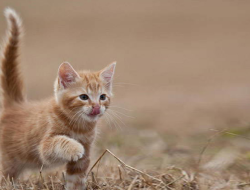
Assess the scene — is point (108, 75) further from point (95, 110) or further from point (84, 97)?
point (95, 110)

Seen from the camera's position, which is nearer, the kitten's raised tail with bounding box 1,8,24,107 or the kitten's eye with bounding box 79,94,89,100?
the kitten's eye with bounding box 79,94,89,100

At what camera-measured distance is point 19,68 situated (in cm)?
444

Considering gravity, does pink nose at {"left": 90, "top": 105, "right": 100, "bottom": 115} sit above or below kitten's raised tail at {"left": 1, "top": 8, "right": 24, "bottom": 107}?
below

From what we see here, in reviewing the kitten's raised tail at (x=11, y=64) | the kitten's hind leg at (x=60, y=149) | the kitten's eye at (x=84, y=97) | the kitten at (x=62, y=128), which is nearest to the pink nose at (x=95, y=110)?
the kitten at (x=62, y=128)

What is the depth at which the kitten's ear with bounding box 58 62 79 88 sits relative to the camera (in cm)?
362

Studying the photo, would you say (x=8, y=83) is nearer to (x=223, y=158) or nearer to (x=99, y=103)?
(x=99, y=103)

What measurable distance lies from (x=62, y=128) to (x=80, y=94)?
1.08 ft

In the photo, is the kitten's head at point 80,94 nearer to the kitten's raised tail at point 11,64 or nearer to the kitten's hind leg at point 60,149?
the kitten's hind leg at point 60,149

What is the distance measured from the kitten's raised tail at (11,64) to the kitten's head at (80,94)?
0.87m

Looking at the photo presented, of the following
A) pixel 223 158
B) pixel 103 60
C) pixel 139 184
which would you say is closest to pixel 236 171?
pixel 223 158

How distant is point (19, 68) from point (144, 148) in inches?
79.1

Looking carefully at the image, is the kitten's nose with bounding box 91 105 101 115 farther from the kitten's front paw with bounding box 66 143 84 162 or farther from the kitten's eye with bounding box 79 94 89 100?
the kitten's front paw with bounding box 66 143 84 162

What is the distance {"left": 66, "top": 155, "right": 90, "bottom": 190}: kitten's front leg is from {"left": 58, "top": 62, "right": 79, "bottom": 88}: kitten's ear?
0.68 metres

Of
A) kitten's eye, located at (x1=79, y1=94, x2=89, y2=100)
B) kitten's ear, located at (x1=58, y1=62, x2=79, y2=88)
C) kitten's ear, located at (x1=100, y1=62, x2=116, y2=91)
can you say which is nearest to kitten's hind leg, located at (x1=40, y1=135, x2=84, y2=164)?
kitten's eye, located at (x1=79, y1=94, x2=89, y2=100)
